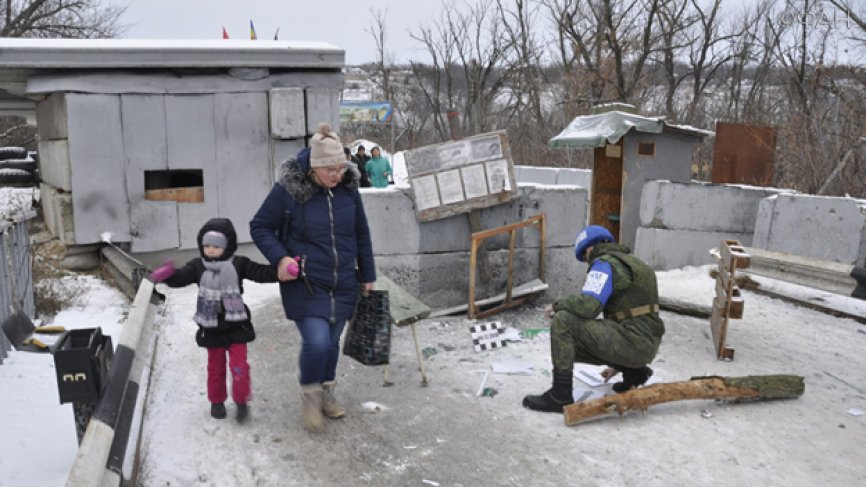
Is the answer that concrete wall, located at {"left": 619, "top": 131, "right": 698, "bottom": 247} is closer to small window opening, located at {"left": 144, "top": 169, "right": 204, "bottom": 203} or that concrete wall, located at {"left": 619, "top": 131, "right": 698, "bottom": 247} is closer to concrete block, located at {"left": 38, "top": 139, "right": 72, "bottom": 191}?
small window opening, located at {"left": 144, "top": 169, "right": 204, "bottom": 203}

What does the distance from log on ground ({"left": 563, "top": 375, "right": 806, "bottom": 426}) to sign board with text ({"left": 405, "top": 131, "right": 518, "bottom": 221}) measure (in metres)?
3.07

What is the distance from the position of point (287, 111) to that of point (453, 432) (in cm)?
574

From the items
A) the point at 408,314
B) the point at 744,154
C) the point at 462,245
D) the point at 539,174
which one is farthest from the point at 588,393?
the point at 539,174

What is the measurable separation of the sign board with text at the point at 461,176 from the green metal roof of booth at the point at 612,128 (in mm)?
4059

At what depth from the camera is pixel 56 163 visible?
9.04m

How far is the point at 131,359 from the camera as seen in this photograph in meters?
3.20

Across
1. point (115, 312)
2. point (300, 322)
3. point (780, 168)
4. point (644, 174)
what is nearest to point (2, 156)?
point (115, 312)

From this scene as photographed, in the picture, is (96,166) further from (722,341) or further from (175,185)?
(722,341)

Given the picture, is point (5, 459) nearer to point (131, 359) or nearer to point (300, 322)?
point (131, 359)

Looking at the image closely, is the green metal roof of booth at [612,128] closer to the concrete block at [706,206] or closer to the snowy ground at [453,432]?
the concrete block at [706,206]

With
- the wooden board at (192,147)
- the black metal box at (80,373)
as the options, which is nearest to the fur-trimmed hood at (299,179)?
the black metal box at (80,373)

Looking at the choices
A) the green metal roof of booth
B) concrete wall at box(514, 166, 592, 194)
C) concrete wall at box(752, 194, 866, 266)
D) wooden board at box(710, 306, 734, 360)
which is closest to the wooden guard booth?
the green metal roof of booth

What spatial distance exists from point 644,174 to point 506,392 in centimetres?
726

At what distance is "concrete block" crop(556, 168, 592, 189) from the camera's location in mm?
14716
